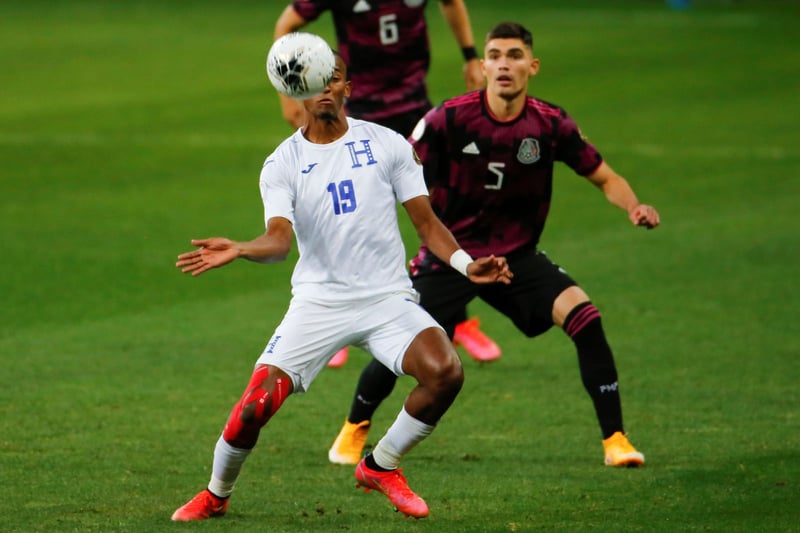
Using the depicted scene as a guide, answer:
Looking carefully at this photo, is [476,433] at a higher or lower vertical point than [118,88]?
higher

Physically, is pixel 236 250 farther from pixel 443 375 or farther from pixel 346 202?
pixel 443 375

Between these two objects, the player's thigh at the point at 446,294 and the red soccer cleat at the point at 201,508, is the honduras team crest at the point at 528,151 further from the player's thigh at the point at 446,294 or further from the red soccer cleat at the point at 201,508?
the red soccer cleat at the point at 201,508

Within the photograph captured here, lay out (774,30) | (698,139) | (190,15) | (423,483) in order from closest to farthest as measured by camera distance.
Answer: (423,483) → (698,139) → (774,30) → (190,15)

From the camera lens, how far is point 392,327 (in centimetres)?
745

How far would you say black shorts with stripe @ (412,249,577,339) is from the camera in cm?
890

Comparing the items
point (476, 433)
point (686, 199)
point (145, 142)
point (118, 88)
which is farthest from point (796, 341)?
point (118, 88)

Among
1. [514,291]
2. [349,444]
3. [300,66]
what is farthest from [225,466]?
[514,291]

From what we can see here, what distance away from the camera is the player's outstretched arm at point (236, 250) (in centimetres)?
652

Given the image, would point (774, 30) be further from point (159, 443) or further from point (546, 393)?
point (159, 443)

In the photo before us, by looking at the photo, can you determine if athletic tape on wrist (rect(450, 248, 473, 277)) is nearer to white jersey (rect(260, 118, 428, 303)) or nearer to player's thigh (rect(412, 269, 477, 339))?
white jersey (rect(260, 118, 428, 303))

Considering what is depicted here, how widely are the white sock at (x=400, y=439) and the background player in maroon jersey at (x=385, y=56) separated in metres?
4.11

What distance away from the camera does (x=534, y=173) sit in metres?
9.07

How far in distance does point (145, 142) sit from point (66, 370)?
39.5 ft

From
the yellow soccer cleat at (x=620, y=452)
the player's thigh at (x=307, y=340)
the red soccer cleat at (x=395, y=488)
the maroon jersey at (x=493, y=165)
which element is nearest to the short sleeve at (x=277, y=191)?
the player's thigh at (x=307, y=340)
